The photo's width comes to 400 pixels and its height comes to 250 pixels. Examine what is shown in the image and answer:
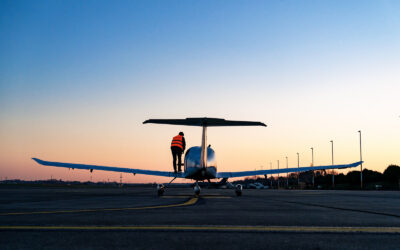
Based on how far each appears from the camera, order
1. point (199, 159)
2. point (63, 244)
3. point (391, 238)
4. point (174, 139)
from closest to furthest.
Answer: point (63, 244) < point (391, 238) < point (174, 139) < point (199, 159)

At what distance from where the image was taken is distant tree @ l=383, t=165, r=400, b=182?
10945 centimetres

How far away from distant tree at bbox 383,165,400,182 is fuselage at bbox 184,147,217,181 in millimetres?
98414

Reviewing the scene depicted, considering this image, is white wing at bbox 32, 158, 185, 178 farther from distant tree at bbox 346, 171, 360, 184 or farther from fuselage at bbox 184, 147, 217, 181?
distant tree at bbox 346, 171, 360, 184

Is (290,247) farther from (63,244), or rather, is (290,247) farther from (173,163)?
(173,163)

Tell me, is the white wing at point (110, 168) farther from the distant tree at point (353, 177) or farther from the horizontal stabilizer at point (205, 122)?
the distant tree at point (353, 177)

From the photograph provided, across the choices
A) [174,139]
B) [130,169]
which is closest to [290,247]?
[174,139]

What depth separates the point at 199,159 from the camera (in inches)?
979

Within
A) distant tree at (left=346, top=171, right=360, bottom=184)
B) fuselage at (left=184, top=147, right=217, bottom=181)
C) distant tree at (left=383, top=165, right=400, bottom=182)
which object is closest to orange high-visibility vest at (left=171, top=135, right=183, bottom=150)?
fuselage at (left=184, top=147, right=217, bottom=181)

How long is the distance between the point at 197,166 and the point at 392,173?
107 metres

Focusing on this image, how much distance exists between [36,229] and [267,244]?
3.33m

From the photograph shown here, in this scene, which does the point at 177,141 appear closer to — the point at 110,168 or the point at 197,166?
the point at 197,166

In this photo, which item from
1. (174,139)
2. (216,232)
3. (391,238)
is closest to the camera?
(391,238)

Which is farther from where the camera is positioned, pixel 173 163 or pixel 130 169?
pixel 130 169

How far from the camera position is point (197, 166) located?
24.6 meters
